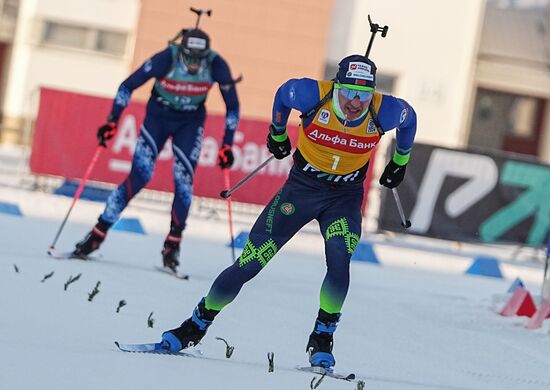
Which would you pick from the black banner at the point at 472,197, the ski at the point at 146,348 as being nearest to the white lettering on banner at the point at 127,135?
the black banner at the point at 472,197

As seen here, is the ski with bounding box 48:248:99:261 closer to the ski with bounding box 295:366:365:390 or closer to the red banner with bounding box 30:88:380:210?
the ski with bounding box 295:366:365:390

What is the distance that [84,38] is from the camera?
29797mm

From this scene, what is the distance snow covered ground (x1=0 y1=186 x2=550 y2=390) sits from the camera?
5285mm

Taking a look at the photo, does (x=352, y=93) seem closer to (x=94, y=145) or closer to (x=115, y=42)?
(x=94, y=145)

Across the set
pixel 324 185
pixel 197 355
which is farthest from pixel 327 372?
pixel 324 185

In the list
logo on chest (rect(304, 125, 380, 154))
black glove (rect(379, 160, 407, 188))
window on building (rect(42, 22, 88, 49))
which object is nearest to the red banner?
black glove (rect(379, 160, 407, 188))

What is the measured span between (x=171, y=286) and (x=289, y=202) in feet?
8.57

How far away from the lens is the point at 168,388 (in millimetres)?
4914

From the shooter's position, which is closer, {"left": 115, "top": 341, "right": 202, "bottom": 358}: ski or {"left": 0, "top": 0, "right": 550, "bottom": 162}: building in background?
{"left": 115, "top": 341, "right": 202, "bottom": 358}: ski

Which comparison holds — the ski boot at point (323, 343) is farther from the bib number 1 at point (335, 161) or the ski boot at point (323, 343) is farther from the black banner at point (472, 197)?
the black banner at point (472, 197)

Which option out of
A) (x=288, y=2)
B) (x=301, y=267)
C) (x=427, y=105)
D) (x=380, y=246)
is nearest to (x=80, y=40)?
(x=288, y=2)

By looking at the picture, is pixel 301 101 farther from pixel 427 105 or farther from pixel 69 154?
pixel 427 105

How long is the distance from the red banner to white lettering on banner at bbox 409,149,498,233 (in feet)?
6.21

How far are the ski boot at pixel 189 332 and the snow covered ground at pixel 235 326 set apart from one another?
0.43ft
